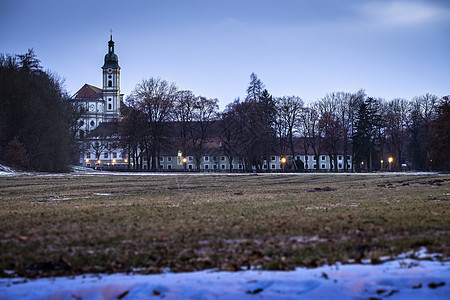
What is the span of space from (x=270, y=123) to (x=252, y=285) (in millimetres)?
80083

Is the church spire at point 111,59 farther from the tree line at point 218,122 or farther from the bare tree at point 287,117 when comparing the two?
the bare tree at point 287,117

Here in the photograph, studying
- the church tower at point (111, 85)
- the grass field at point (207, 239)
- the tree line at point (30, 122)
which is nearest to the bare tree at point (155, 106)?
the tree line at point (30, 122)

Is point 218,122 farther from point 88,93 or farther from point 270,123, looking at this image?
point 88,93

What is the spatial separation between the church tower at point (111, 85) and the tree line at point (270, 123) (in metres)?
80.6

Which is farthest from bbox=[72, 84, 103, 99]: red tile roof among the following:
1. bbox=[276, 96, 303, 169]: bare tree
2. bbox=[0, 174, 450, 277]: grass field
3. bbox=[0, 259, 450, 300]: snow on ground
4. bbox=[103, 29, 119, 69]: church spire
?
bbox=[0, 259, 450, 300]: snow on ground

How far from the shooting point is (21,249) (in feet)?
25.0

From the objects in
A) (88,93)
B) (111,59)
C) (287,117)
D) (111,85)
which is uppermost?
(111,59)

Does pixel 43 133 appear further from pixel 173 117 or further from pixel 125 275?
pixel 125 275

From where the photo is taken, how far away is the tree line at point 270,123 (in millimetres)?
79312

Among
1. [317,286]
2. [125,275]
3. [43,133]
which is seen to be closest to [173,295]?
[125,275]

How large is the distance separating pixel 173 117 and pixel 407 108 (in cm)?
4641

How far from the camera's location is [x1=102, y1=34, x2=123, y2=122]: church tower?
165875 millimetres

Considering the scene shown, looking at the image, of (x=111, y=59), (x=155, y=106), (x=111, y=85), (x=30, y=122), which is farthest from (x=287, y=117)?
(x=111, y=59)

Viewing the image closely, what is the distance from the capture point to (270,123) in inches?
3349
